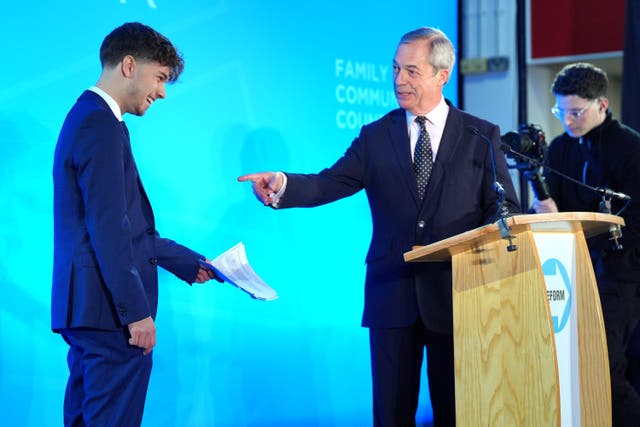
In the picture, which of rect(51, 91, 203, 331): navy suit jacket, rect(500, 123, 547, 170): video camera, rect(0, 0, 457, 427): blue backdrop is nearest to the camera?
rect(51, 91, 203, 331): navy suit jacket

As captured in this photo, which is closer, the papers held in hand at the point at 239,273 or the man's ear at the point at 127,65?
the man's ear at the point at 127,65

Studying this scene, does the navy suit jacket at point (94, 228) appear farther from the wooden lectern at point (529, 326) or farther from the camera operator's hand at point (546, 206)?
the camera operator's hand at point (546, 206)

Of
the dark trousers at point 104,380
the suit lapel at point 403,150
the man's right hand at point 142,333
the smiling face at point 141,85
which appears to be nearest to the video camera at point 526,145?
the suit lapel at point 403,150

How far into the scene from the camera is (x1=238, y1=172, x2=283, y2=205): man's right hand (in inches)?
123

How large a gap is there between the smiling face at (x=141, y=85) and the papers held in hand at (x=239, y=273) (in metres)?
0.60

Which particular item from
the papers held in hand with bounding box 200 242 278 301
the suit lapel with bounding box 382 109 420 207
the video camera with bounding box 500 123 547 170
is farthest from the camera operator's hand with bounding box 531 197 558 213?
the papers held in hand with bounding box 200 242 278 301

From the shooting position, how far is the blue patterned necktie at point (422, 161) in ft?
10.4

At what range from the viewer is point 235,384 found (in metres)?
4.23

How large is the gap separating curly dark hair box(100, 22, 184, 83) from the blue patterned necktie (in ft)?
3.10

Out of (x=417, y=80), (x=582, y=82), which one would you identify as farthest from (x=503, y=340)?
(x=582, y=82)

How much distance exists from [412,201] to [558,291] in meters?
0.63

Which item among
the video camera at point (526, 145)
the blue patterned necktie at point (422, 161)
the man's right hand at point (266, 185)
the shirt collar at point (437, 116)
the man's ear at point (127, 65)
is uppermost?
the man's ear at point (127, 65)

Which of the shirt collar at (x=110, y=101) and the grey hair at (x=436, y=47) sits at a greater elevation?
the grey hair at (x=436, y=47)

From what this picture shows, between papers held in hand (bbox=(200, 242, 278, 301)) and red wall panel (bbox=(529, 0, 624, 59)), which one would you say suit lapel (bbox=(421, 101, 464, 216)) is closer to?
papers held in hand (bbox=(200, 242, 278, 301))
